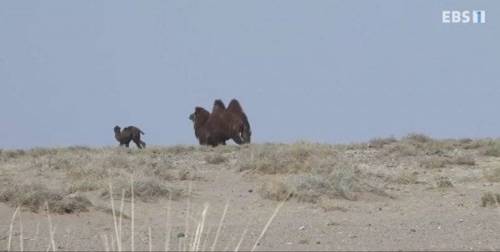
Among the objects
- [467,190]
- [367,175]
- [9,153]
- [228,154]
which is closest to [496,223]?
[467,190]

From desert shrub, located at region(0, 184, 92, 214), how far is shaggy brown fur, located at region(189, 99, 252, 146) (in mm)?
12730

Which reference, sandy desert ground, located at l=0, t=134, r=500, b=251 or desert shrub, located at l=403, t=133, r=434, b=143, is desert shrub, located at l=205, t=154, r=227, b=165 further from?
desert shrub, located at l=403, t=133, r=434, b=143

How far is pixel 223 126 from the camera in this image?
24.0 metres

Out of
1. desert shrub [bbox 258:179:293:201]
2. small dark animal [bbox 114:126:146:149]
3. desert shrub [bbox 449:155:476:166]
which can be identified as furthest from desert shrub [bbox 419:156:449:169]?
small dark animal [bbox 114:126:146:149]

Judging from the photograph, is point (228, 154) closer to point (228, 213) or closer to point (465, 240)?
point (228, 213)

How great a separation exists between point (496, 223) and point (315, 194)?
120 inches

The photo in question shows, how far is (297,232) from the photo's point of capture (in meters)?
8.77

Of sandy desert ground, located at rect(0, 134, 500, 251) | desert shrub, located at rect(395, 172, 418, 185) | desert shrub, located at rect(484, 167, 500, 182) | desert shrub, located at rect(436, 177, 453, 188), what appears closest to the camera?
sandy desert ground, located at rect(0, 134, 500, 251)

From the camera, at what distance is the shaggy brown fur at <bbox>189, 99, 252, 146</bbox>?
942 inches

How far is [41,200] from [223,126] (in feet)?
44.3

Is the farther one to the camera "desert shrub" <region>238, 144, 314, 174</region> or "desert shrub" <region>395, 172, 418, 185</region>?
"desert shrub" <region>238, 144, 314, 174</region>

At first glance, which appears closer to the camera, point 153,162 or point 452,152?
point 153,162

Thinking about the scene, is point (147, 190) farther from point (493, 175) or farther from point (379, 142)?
point (379, 142)

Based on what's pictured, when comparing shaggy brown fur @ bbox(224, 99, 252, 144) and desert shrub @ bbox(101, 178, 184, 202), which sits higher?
shaggy brown fur @ bbox(224, 99, 252, 144)
